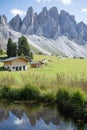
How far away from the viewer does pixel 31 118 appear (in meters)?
25.3

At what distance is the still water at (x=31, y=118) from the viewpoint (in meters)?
22.3

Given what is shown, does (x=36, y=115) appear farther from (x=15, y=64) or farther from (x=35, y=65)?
(x=35, y=65)

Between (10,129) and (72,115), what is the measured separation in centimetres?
561

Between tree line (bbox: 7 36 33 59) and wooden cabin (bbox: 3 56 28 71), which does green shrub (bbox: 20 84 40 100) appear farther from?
tree line (bbox: 7 36 33 59)

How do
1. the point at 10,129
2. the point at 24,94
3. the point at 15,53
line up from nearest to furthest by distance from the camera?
the point at 10,129 < the point at 24,94 < the point at 15,53

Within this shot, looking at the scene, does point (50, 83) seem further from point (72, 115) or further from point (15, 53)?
point (15, 53)

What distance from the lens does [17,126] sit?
74.5ft

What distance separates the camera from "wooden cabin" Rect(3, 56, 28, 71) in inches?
2879

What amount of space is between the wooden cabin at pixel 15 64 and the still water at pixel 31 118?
4272cm

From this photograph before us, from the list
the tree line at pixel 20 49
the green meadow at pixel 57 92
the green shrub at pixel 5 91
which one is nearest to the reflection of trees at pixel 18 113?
the green meadow at pixel 57 92

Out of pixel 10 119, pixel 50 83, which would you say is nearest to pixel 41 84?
pixel 50 83

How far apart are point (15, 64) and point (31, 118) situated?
4923 centimetres

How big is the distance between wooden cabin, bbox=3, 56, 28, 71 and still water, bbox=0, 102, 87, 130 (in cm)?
4272

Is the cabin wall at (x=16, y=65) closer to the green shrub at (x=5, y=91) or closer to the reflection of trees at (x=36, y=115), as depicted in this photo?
the green shrub at (x=5, y=91)
